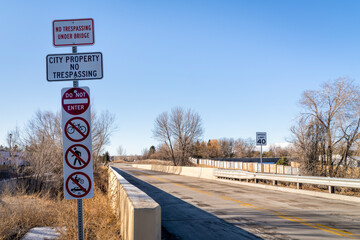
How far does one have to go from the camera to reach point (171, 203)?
14.1 m

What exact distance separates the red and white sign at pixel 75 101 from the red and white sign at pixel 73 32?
0.81 m

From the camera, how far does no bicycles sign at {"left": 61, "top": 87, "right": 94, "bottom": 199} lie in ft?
15.9

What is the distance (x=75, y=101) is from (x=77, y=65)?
1.88ft

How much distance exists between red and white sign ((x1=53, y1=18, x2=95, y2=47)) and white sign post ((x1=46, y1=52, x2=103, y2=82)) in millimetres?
258

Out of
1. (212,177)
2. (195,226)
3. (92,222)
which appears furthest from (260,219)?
(212,177)

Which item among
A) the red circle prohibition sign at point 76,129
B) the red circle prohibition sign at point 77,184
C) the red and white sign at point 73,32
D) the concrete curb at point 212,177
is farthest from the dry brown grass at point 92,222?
the concrete curb at point 212,177

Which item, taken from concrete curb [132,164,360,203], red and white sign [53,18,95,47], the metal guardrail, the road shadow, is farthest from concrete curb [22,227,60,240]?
the metal guardrail

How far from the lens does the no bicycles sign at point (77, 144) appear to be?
15.9 ft

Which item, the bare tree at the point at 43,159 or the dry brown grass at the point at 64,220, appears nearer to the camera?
the dry brown grass at the point at 64,220

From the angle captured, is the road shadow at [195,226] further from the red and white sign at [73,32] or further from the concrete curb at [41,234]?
the red and white sign at [73,32]

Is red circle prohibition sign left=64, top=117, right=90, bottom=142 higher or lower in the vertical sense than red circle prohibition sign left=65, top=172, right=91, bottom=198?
higher

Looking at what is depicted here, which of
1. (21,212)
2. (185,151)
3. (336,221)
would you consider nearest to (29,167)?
(21,212)

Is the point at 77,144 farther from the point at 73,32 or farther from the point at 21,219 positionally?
the point at 21,219

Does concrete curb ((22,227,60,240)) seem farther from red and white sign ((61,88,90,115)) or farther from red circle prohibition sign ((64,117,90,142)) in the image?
red and white sign ((61,88,90,115))
